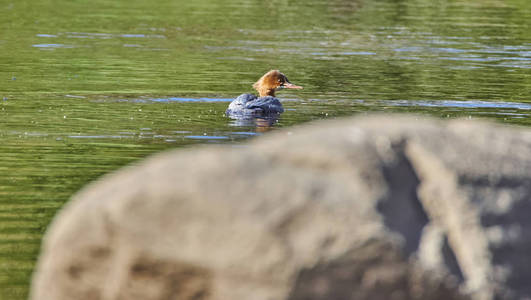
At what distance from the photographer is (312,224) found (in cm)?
518

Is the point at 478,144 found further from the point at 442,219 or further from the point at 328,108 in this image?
the point at 328,108

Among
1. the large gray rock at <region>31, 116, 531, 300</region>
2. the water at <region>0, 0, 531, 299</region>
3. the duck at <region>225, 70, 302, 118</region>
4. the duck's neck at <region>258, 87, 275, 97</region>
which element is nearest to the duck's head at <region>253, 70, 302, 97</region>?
the duck's neck at <region>258, 87, 275, 97</region>

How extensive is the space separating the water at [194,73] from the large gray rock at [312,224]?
2459 mm

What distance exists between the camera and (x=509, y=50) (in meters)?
27.7

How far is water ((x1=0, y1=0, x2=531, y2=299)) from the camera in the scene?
12812 millimetres

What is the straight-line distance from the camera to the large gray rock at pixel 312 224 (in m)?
5.16

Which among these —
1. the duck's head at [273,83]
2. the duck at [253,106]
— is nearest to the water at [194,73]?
the duck at [253,106]

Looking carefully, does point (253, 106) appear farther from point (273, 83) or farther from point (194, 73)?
point (194, 73)

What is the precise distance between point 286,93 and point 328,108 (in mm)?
2925

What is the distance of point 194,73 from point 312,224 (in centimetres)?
1708

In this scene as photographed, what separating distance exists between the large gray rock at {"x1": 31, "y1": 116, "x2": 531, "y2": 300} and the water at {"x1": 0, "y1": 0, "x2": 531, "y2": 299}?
8.07 feet

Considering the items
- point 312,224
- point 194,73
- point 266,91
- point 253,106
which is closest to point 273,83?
point 266,91

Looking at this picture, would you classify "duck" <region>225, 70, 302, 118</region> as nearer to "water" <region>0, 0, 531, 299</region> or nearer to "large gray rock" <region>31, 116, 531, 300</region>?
"water" <region>0, 0, 531, 299</region>

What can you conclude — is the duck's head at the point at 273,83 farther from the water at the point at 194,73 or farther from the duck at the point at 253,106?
the duck at the point at 253,106
